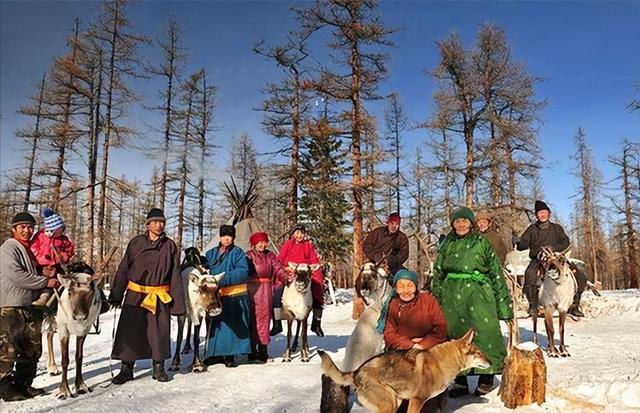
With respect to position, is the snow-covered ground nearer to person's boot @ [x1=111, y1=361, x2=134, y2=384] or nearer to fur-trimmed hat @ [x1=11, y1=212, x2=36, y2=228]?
person's boot @ [x1=111, y1=361, x2=134, y2=384]

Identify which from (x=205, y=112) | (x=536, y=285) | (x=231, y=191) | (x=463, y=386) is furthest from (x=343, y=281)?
(x=463, y=386)

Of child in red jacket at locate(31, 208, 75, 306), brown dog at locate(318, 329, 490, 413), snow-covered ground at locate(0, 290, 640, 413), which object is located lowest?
snow-covered ground at locate(0, 290, 640, 413)

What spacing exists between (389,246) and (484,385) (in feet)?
14.3

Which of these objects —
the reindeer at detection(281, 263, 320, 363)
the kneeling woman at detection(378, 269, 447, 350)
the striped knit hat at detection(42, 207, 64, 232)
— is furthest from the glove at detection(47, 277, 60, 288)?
the kneeling woman at detection(378, 269, 447, 350)

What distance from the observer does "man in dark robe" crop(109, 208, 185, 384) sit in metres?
6.79

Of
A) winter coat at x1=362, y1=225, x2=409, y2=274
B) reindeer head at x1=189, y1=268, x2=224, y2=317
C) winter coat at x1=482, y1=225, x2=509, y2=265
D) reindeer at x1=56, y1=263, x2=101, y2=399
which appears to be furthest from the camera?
winter coat at x1=482, y1=225, x2=509, y2=265

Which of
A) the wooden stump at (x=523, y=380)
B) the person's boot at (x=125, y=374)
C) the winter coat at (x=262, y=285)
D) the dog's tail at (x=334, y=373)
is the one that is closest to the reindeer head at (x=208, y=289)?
the winter coat at (x=262, y=285)

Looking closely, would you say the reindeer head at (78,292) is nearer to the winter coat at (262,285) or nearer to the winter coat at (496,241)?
the winter coat at (262,285)

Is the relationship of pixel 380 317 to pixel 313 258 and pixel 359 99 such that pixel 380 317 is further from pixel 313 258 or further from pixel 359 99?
pixel 359 99

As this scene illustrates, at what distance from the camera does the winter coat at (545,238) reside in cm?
928

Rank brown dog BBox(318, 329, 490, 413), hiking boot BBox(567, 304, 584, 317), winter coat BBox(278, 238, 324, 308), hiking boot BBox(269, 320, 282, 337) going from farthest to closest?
hiking boot BBox(567, 304, 584, 317), hiking boot BBox(269, 320, 282, 337), winter coat BBox(278, 238, 324, 308), brown dog BBox(318, 329, 490, 413)

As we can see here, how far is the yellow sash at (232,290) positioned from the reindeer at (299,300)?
949 mm

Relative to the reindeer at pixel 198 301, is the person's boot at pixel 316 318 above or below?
below

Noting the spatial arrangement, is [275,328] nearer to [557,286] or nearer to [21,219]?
[21,219]
